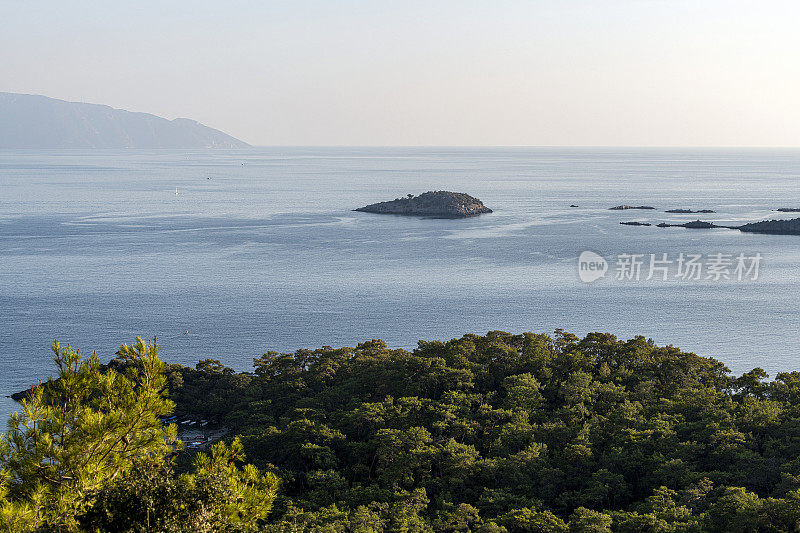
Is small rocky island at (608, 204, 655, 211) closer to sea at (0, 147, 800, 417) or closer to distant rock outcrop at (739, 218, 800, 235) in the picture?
sea at (0, 147, 800, 417)

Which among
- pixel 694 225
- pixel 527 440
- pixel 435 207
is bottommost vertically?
pixel 527 440

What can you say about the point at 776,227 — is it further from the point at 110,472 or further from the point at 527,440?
the point at 110,472

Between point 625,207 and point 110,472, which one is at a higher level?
point 625,207

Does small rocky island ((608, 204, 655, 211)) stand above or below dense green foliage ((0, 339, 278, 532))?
above
